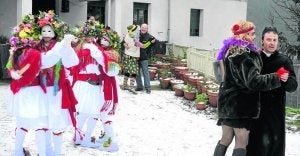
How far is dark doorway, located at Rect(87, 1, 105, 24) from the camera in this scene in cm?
1761

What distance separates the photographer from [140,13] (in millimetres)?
18750

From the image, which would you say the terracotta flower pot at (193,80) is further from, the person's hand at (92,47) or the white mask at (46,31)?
the white mask at (46,31)

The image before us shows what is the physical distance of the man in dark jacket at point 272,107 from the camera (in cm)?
472

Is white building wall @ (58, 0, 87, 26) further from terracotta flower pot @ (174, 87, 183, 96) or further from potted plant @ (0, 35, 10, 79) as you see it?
terracotta flower pot @ (174, 87, 183, 96)

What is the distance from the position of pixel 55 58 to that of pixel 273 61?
2.45 meters

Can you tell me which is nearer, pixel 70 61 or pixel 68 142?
pixel 70 61

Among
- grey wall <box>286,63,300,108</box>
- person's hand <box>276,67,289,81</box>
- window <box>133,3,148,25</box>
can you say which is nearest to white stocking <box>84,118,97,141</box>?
person's hand <box>276,67,289,81</box>

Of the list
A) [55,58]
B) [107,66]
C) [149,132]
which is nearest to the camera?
[55,58]

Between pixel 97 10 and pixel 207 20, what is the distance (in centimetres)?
599

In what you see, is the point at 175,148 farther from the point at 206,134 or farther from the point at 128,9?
the point at 128,9

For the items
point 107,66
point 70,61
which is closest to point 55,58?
point 70,61

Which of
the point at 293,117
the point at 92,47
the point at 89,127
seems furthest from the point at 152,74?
the point at 92,47

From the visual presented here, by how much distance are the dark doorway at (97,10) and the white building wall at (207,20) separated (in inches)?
129

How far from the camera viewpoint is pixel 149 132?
26.3 ft
